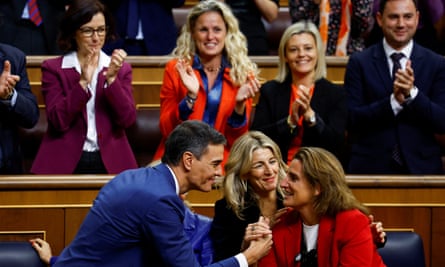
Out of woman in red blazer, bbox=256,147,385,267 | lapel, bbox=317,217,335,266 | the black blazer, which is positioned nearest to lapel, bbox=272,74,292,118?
the black blazer

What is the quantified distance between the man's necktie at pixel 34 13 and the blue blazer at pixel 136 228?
144 centimetres

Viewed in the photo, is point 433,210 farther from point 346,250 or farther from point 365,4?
point 365,4

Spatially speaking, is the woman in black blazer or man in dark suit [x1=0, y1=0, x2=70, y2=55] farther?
man in dark suit [x1=0, y1=0, x2=70, y2=55]

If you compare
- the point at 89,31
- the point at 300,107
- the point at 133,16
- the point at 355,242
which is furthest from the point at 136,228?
the point at 133,16

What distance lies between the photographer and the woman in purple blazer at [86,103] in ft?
9.37

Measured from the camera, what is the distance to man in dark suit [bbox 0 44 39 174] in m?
2.71

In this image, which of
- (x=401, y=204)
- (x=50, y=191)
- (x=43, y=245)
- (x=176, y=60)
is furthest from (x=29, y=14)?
(x=401, y=204)

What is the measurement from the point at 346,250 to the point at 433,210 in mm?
615

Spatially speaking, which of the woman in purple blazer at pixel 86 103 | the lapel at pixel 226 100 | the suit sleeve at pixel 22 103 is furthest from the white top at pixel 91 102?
the lapel at pixel 226 100

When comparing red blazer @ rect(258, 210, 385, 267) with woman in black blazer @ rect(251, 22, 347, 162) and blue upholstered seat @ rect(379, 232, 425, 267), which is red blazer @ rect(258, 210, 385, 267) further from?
woman in black blazer @ rect(251, 22, 347, 162)

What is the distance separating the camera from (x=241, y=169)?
8.04 feet

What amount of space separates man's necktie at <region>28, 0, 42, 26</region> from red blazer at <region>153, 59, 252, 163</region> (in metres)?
0.71

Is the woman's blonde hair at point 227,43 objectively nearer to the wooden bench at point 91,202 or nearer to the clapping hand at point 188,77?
the clapping hand at point 188,77

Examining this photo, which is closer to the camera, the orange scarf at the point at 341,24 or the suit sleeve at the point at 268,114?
the suit sleeve at the point at 268,114
